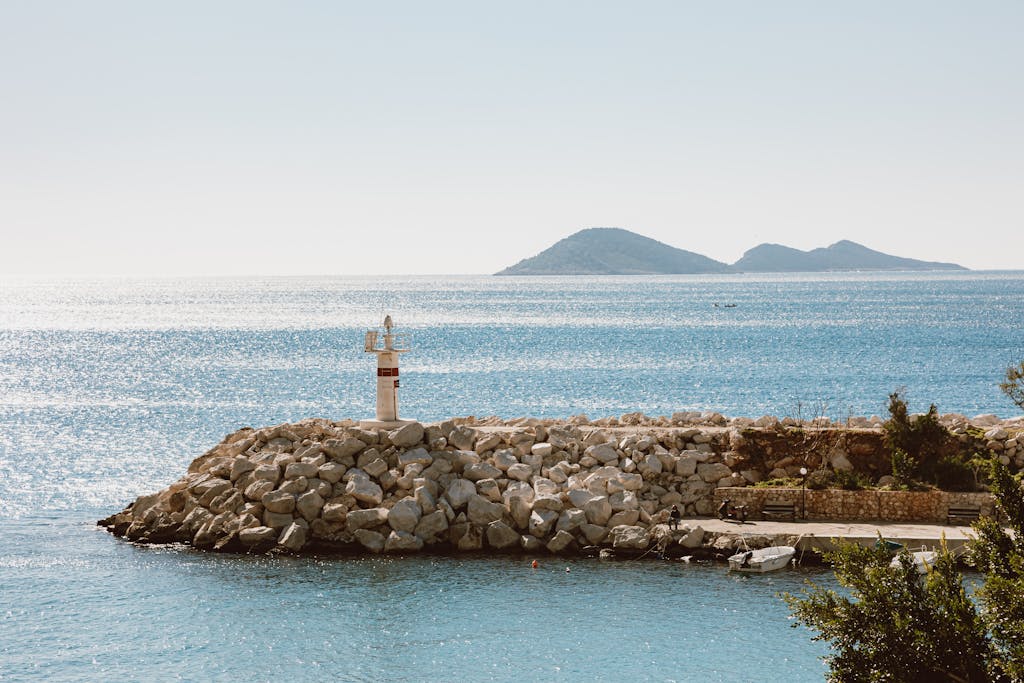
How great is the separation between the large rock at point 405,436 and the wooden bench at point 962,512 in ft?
41.8

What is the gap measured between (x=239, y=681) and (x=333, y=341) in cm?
8923

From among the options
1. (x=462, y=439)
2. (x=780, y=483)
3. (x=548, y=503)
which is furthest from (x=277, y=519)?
(x=780, y=483)

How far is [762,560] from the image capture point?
2442 cm

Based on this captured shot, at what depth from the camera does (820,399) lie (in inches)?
2418

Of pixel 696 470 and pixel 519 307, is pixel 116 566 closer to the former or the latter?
pixel 696 470

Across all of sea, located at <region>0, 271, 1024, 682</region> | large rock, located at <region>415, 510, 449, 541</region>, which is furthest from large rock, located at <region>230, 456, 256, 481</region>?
large rock, located at <region>415, 510, 449, 541</region>

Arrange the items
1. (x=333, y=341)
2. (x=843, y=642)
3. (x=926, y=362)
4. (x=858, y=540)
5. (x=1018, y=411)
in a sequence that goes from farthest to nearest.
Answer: (x=333, y=341) < (x=926, y=362) < (x=1018, y=411) < (x=858, y=540) < (x=843, y=642)

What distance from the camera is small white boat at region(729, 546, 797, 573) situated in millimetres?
24453

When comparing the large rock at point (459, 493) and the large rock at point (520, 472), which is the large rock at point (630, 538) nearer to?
the large rock at point (520, 472)

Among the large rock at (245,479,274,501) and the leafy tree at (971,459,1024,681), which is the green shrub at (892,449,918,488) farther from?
the large rock at (245,479,274,501)

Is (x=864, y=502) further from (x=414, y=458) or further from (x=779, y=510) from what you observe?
(x=414, y=458)

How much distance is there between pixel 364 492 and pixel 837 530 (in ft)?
35.6

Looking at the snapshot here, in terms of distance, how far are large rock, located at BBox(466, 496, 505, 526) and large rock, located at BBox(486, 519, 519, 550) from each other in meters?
0.30

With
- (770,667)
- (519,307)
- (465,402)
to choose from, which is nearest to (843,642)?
(770,667)
